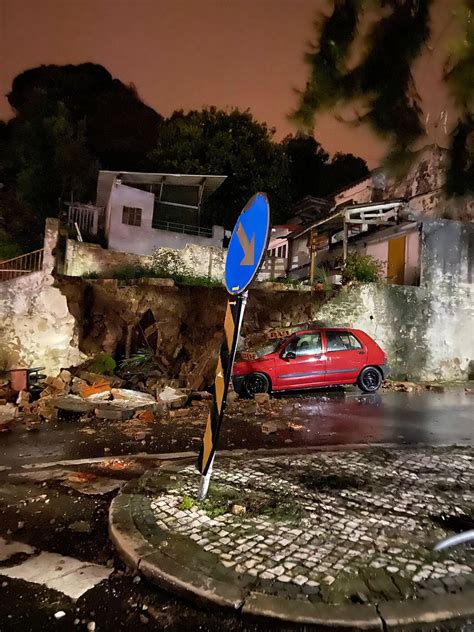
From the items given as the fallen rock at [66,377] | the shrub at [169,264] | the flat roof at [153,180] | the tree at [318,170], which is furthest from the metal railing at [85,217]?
the tree at [318,170]

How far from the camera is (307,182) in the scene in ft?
111

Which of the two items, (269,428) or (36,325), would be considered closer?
(269,428)

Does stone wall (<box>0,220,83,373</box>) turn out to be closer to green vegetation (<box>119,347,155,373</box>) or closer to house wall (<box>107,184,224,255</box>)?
green vegetation (<box>119,347,155,373</box>)

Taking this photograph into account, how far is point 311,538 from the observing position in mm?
3154

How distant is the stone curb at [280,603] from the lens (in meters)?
2.30

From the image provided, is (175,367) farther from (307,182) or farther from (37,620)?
(307,182)

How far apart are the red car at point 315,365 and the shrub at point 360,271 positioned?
3.99 meters

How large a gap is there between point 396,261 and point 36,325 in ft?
47.5

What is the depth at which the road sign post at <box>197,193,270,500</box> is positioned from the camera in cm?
328

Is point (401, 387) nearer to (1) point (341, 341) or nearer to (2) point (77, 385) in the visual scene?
(1) point (341, 341)

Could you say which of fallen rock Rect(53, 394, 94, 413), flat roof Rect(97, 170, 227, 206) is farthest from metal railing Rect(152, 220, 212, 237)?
fallen rock Rect(53, 394, 94, 413)

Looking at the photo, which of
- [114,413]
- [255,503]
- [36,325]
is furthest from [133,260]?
[255,503]

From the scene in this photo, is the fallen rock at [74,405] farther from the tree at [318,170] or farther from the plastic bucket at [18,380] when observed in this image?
the tree at [318,170]

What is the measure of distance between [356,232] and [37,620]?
21.1m
